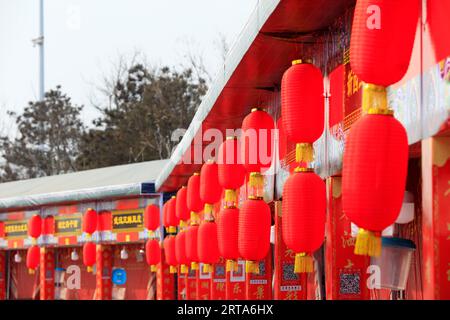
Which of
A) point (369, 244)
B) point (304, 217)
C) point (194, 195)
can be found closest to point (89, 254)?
point (194, 195)

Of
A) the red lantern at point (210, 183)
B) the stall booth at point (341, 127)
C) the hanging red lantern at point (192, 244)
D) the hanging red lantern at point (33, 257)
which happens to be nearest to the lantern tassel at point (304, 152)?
the stall booth at point (341, 127)

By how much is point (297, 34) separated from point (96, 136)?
38032mm

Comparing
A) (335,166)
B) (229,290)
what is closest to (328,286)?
(335,166)

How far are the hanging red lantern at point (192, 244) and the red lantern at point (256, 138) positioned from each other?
14.9 feet

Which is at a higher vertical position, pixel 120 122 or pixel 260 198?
pixel 120 122

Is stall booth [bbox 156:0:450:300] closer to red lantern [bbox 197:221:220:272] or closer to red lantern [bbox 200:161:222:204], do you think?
red lantern [bbox 200:161:222:204]

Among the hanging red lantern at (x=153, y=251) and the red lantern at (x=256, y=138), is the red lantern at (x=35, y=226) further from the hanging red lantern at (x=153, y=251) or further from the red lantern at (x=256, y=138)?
the red lantern at (x=256, y=138)

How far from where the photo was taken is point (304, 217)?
803cm

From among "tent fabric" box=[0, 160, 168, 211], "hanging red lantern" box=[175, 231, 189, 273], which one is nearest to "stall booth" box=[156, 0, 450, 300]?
"hanging red lantern" box=[175, 231, 189, 273]

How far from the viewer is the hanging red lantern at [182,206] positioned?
1801 cm

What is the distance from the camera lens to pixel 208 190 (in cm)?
1454

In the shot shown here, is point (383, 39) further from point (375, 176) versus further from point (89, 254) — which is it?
point (89, 254)
